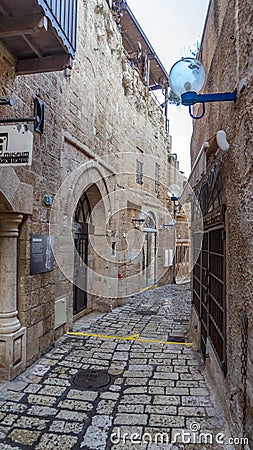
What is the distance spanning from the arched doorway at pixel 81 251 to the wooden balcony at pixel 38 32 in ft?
12.1

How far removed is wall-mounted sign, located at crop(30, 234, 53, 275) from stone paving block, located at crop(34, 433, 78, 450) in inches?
83.4

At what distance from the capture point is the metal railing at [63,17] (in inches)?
125

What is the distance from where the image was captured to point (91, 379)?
4059 mm

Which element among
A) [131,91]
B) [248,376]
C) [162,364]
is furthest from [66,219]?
[131,91]

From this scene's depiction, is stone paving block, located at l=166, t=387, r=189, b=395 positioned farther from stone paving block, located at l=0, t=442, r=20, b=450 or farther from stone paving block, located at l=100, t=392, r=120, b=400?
stone paving block, located at l=0, t=442, r=20, b=450

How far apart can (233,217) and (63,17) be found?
2785 millimetres

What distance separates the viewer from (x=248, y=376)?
2.26 meters

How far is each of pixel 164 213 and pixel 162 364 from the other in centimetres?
1020

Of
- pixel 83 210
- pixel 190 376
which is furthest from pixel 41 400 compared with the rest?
pixel 83 210

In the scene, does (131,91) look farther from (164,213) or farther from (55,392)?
(55,392)

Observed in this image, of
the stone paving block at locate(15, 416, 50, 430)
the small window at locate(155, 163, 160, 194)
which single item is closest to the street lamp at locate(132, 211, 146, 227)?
the small window at locate(155, 163, 160, 194)

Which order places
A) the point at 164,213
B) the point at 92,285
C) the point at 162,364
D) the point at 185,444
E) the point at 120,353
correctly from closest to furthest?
the point at 185,444
the point at 162,364
the point at 120,353
the point at 92,285
the point at 164,213

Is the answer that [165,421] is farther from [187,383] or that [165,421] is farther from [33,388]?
[33,388]

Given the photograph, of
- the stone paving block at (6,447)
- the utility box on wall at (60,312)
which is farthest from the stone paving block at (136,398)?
the utility box on wall at (60,312)
